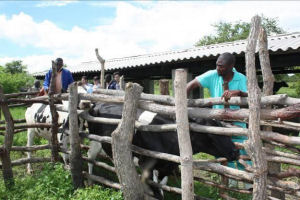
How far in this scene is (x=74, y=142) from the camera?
392 centimetres

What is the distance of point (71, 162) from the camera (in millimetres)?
3980

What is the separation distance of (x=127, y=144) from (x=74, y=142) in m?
1.19

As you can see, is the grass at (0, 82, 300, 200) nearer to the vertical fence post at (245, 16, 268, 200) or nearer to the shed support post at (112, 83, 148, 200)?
the shed support post at (112, 83, 148, 200)

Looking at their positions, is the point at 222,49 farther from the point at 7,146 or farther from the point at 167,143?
the point at 7,146

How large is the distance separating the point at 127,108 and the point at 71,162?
149 centimetres

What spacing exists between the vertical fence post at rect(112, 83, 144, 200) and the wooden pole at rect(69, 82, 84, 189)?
1027 millimetres

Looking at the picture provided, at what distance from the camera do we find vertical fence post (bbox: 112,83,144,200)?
2992 mm

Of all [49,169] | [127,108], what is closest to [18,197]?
[49,169]

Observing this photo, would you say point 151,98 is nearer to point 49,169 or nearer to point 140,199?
point 140,199

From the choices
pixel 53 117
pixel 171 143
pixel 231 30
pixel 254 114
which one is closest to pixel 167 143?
pixel 171 143

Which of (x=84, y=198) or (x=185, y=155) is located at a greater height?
(x=185, y=155)

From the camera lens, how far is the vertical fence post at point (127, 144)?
2992 mm

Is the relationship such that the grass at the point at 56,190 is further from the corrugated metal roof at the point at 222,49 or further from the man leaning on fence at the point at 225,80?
the corrugated metal roof at the point at 222,49

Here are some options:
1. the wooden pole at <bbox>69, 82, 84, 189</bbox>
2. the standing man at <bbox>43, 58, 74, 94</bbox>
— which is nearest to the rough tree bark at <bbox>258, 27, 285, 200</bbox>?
the wooden pole at <bbox>69, 82, 84, 189</bbox>
